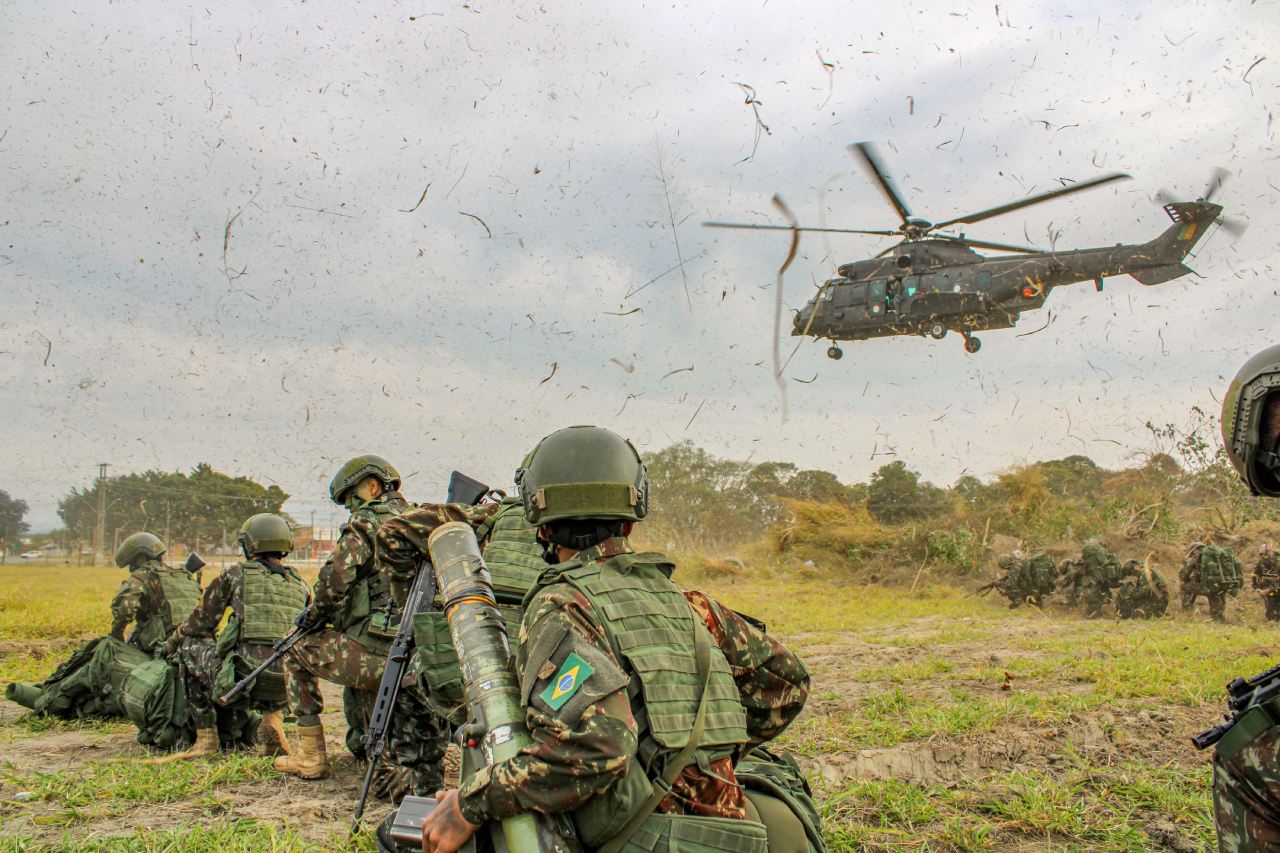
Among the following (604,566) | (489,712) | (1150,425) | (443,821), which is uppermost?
(1150,425)

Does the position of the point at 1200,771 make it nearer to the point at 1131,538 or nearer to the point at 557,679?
the point at 557,679

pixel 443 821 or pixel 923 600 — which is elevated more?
pixel 443 821

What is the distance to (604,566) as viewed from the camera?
2.72 m

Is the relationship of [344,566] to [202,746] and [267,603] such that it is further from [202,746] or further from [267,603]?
[202,746]

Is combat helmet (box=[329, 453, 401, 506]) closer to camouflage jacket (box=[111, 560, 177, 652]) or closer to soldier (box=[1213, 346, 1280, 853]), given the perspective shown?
camouflage jacket (box=[111, 560, 177, 652])

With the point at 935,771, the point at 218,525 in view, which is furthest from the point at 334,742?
the point at 218,525

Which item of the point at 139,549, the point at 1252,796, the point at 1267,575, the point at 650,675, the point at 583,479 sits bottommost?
the point at 1267,575

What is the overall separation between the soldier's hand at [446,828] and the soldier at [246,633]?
4899 millimetres

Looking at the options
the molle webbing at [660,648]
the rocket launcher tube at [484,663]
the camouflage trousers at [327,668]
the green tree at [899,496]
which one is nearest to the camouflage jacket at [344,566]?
the camouflage trousers at [327,668]

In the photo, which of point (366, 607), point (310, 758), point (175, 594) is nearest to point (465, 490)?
point (366, 607)

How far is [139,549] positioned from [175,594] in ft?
1.69

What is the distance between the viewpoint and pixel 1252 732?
209cm

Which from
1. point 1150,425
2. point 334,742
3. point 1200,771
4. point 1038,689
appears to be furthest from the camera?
point 1150,425

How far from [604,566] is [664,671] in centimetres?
36
